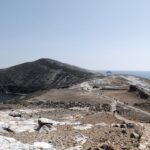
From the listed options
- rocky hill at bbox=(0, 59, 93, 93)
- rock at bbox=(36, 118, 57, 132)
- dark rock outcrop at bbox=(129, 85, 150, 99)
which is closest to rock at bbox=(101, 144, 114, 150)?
rock at bbox=(36, 118, 57, 132)

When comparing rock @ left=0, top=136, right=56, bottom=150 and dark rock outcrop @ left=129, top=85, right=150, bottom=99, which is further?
dark rock outcrop @ left=129, top=85, right=150, bottom=99

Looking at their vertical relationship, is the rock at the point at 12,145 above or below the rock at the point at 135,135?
below

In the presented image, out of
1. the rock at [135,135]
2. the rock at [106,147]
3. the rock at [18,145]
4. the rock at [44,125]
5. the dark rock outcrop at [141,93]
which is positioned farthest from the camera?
the dark rock outcrop at [141,93]

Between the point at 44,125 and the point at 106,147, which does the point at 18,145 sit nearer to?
the point at 106,147

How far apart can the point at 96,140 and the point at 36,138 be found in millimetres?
5059

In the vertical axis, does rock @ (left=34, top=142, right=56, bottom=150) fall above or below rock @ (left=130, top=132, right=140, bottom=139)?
below

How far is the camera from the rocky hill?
14951 centimetres

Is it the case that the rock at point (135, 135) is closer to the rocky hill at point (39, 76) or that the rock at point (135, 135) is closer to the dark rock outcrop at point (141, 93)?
the dark rock outcrop at point (141, 93)

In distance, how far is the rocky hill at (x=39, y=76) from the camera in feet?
491

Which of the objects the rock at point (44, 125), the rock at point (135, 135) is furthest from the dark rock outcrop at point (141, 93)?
the rock at point (135, 135)

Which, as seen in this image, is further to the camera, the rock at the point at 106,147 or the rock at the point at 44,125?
the rock at the point at 44,125

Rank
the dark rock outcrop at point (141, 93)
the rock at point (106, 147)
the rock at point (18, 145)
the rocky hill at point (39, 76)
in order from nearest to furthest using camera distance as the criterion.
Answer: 1. the rock at point (106, 147)
2. the rock at point (18, 145)
3. the dark rock outcrop at point (141, 93)
4. the rocky hill at point (39, 76)

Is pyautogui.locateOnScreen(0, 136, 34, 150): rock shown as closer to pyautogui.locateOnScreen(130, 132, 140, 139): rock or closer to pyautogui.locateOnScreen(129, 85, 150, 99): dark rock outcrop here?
pyautogui.locateOnScreen(130, 132, 140, 139): rock

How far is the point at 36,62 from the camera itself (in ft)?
613
